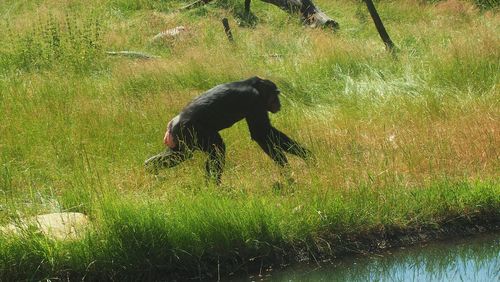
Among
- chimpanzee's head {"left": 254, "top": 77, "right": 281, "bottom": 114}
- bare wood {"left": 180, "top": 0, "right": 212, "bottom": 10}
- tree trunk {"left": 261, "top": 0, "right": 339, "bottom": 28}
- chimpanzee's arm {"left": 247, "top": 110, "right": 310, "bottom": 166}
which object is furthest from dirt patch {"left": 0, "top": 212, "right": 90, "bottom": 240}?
bare wood {"left": 180, "top": 0, "right": 212, "bottom": 10}

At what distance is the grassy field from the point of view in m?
5.25

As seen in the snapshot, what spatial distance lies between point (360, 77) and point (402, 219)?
4.22 m

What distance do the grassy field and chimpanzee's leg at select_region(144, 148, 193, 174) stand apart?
0.08 meters

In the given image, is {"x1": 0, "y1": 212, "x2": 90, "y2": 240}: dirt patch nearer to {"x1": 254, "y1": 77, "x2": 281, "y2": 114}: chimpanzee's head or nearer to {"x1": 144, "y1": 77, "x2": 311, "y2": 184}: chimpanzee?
{"x1": 144, "y1": 77, "x2": 311, "y2": 184}: chimpanzee

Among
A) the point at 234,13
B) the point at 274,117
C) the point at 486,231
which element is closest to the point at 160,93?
the point at 274,117

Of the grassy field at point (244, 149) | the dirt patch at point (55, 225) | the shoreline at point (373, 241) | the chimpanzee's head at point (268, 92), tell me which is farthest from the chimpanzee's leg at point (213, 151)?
the dirt patch at point (55, 225)

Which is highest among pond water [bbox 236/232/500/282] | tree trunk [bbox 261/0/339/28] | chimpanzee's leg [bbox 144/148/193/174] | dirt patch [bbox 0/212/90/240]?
dirt patch [bbox 0/212/90/240]

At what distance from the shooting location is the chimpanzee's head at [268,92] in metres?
6.75

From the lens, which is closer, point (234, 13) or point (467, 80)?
point (467, 80)

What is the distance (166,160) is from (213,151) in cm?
45

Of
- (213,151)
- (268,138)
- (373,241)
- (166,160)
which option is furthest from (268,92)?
(373,241)

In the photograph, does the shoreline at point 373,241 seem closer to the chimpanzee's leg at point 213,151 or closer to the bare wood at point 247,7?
the chimpanzee's leg at point 213,151

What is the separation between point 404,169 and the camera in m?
6.45

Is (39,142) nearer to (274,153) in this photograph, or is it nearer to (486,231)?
(274,153)
